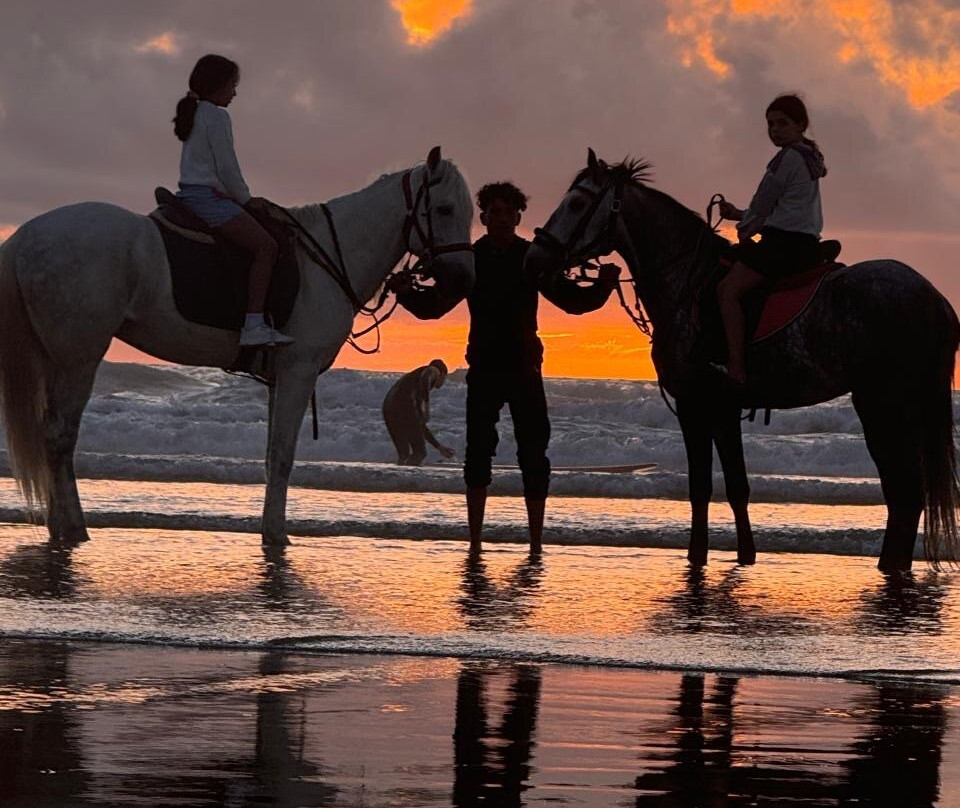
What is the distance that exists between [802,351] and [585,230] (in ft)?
4.80

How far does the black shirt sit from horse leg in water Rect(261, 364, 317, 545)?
1.06 meters

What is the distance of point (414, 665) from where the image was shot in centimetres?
697

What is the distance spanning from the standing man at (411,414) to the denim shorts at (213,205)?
13.8 m

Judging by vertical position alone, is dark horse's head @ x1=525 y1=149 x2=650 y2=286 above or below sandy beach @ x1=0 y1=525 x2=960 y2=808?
above

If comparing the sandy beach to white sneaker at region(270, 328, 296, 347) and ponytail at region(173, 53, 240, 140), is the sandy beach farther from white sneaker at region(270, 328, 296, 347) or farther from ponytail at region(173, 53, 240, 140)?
ponytail at region(173, 53, 240, 140)

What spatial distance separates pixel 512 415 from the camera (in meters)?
11.8

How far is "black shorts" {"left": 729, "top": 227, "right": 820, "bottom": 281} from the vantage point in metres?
10.9

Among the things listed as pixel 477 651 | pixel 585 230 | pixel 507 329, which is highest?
pixel 585 230

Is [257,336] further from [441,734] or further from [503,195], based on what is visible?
[441,734]

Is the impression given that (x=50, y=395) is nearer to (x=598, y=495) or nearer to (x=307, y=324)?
(x=307, y=324)

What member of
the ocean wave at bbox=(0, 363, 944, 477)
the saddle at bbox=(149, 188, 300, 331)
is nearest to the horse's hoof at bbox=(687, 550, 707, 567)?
the saddle at bbox=(149, 188, 300, 331)

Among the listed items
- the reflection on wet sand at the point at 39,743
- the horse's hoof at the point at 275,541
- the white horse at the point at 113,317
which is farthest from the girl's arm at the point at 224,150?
the reflection on wet sand at the point at 39,743

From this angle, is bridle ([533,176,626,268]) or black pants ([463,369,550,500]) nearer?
bridle ([533,176,626,268])

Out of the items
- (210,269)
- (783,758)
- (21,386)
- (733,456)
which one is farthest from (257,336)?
(783,758)
